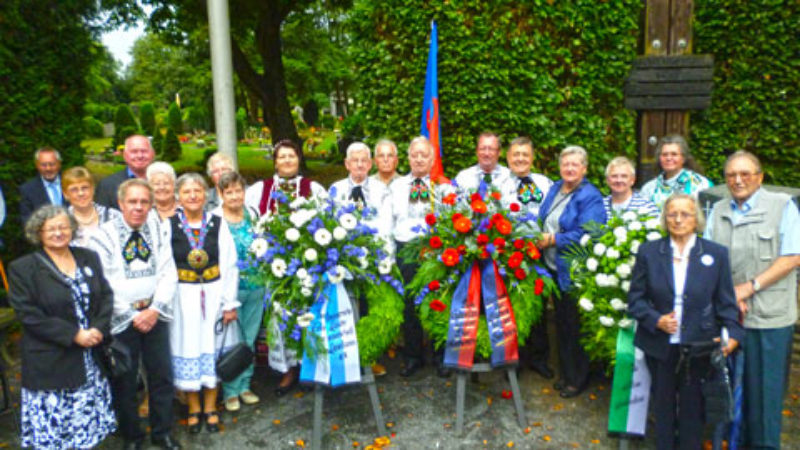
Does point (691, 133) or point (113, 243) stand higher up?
point (691, 133)

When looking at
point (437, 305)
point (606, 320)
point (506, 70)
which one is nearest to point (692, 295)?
point (606, 320)

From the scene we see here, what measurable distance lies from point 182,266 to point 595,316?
324 cm

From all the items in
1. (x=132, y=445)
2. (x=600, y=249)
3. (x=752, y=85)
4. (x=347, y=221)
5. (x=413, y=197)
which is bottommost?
(x=132, y=445)

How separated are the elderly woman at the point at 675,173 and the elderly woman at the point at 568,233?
1.79 feet

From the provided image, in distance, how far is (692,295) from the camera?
12.1 feet

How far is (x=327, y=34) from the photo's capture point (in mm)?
24562

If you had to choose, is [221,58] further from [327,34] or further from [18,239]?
[327,34]

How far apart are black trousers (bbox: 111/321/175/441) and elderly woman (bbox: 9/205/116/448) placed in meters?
0.30

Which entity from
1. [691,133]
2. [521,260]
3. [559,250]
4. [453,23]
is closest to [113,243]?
[521,260]

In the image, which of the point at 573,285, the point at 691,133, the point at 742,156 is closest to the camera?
the point at 742,156

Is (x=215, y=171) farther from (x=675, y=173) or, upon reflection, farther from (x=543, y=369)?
(x=675, y=173)

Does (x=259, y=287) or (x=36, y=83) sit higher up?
(x=36, y=83)

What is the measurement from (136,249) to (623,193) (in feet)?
12.9

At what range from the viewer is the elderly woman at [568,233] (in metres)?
4.83
